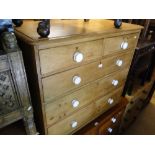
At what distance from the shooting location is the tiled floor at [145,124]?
175cm

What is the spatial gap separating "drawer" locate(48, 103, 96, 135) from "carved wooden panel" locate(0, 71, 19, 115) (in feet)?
1.14

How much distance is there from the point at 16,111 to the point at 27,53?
26 cm

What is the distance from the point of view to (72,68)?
71 centimetres

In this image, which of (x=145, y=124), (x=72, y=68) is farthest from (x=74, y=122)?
(x=145, y=124)

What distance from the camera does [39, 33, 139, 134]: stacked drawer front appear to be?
0.64 meters

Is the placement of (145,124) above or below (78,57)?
below

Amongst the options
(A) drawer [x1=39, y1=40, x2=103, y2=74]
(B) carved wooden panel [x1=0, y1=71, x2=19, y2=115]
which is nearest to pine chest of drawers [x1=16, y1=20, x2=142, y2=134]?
(A) drawer [x1=39, y1=40, x2=103, y2=74]

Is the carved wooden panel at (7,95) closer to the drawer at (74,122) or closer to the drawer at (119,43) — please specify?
the drawer at (74,122)

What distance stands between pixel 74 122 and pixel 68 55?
1.78 ft

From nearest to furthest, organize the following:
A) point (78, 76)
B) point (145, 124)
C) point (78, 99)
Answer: point (78, 76)
point (78, 99)
point (145, 124)

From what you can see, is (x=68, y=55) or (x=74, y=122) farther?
(x=74, y=122)

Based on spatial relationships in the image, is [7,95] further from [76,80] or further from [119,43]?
[119,43]

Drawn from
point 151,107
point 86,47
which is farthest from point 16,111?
point 151,107
